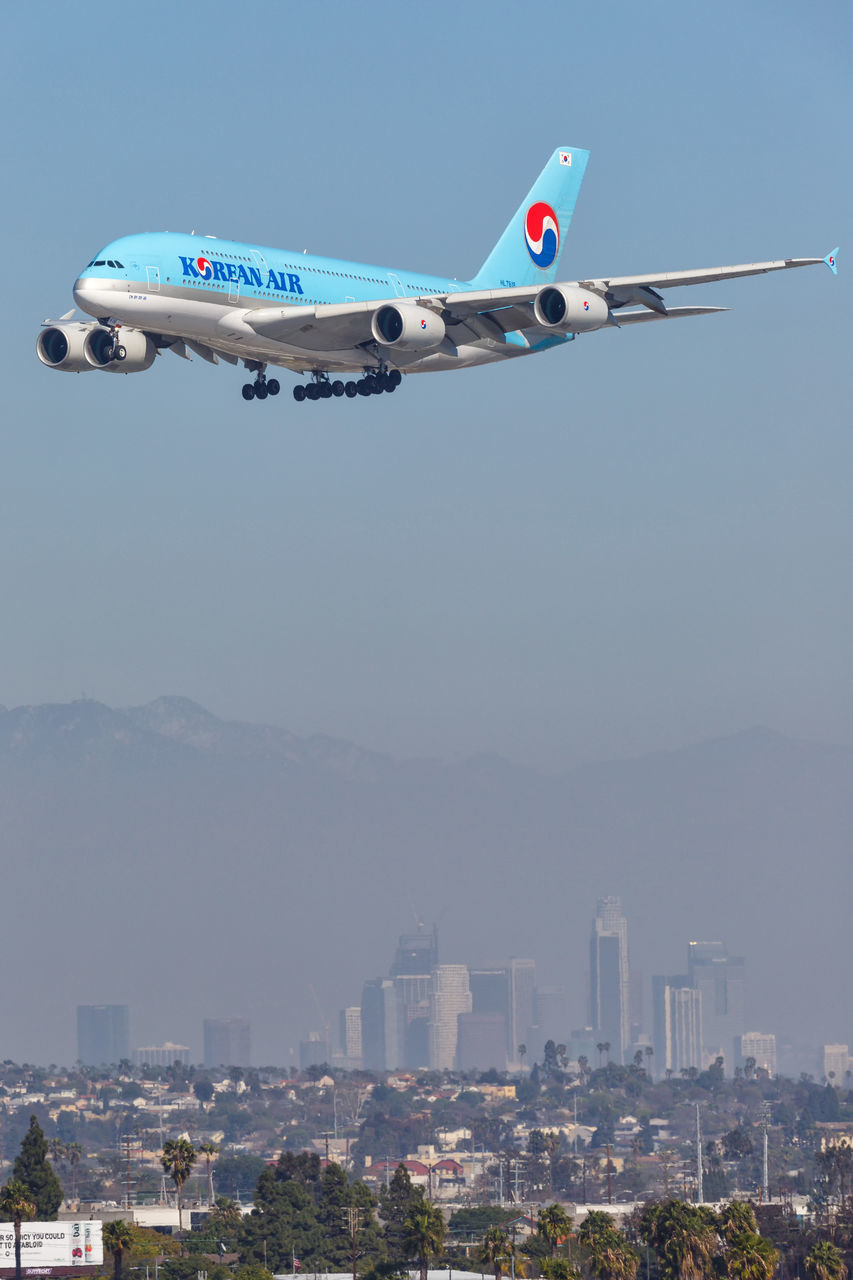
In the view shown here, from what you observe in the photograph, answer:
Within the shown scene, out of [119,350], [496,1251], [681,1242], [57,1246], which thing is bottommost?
[57,1246]

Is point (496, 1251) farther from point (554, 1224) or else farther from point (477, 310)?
point (477, 310)

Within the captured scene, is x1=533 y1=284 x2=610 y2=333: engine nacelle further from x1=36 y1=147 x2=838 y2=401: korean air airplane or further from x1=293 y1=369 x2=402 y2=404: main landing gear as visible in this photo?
x1=293 y1=369 x2=402 y2=404: main landing gear

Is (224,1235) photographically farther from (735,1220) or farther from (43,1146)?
(735,1220)

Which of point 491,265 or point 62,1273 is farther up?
point 491,265

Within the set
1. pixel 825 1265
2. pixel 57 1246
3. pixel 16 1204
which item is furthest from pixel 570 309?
pixel 57 1246

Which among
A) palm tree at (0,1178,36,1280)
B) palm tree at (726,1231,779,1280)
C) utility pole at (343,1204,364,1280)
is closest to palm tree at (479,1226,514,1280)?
palm tree at (726,1231,779,1280)

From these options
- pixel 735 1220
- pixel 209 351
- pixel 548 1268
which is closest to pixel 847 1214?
pixel 735 1220

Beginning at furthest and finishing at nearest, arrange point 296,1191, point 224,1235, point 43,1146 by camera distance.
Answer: point 224,1235 < point 296,1191 < point 43,1146
